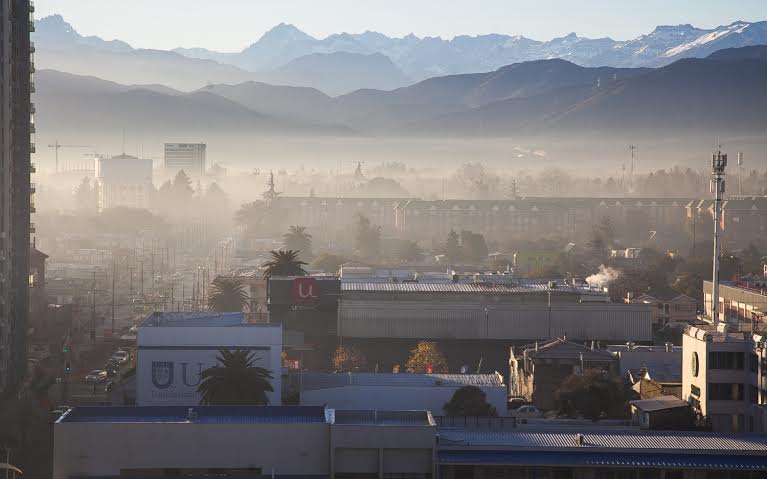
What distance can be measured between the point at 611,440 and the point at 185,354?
21.9 feet

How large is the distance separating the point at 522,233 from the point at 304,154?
382ft

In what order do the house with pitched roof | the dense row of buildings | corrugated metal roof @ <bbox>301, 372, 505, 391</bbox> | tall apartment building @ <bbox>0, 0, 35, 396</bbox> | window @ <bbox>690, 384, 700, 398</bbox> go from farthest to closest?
the dense row of buildings, tall apartment building @ <bbox>0, 0, 35, 396</bbox>, the house with pitched roof, corrugated metal roof @ <bbox>301, 372, 505, 391</bbox>, window @ <bbox>690, 384, 700, 398</bbox>

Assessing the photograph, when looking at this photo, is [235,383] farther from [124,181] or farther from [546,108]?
[546,108]

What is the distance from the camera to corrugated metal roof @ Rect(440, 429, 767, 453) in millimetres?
11832

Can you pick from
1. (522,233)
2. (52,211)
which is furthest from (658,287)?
(52,211)

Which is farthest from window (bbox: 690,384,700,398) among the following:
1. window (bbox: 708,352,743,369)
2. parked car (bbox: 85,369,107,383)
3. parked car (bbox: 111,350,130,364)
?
parked car (bbox: 111,350,130,364)

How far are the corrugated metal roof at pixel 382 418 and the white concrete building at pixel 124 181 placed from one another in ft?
321

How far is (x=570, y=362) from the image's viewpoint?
64.7 feet

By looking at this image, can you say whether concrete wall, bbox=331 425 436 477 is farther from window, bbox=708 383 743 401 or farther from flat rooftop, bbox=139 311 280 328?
flat rooftop, bbox=139 311 280 328

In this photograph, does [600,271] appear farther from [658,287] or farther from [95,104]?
[95,104]

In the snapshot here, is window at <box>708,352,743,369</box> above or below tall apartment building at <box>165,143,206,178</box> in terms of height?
below

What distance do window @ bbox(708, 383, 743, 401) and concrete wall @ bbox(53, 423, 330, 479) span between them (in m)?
5.47

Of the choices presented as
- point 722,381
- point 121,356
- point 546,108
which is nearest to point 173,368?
point 722,381

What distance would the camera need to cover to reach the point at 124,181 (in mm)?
111562
